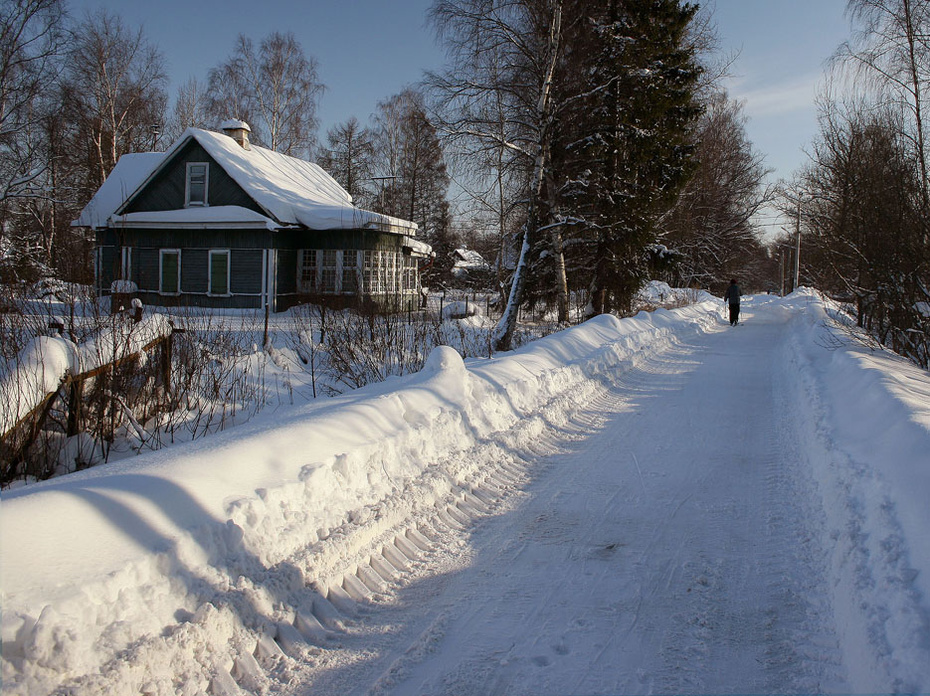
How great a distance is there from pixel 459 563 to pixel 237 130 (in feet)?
86.6

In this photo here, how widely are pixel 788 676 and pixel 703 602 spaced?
0.71 meters

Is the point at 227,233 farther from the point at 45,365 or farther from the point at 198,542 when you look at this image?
the point at 198,542

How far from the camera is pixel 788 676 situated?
116 inches

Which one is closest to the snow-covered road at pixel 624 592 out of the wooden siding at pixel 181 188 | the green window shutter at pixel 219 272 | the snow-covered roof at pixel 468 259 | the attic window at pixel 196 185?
the green window shutter at pixel 219 272

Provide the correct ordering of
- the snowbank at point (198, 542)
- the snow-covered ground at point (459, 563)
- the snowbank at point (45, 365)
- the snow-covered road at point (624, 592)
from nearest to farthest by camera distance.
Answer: the snowbank at point (198, 542), the snow-covered ground at point (459, 563), the snow-covered road at point (624, 592), the snowbank at point (45, 365)

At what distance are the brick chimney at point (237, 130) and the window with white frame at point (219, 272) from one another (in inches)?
226

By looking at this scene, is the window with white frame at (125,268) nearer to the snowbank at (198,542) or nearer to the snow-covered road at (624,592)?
the snowbank at (198,542)

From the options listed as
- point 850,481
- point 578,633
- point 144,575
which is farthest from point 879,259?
point 144,575

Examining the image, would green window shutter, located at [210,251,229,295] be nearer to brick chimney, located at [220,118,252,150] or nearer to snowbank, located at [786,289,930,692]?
brick chimney, located at [220,118,252,150]

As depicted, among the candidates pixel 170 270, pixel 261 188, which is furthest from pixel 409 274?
pixel 170 270

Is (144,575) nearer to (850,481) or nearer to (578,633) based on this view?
(578,633)

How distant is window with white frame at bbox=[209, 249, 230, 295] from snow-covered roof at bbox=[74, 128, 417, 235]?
1830 mm

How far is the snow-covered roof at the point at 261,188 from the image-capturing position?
74.3 feet

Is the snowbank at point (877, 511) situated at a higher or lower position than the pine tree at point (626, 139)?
lower
